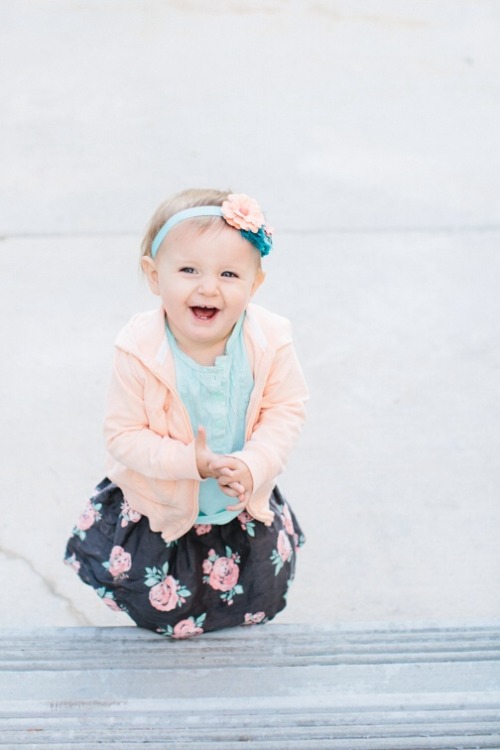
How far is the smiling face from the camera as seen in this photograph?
5.66 feet

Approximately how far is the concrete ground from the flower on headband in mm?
1143

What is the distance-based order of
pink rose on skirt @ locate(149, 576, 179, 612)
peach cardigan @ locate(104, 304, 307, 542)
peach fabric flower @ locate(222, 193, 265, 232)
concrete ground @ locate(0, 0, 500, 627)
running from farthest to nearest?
concrete ground @ locate(0, 0, 500, 627) < pink rose on skirt @ locate(149, 576, 179, 612) < peach cardigan @ locate(104, 304, 307, 542) < peach fabric flower @ locate(222, 193, 265, 232)

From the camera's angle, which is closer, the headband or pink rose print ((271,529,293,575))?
the headband

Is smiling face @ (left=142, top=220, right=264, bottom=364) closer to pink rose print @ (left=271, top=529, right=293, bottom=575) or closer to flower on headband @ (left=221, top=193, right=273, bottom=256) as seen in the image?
flower on headband @ (left=221, top=193, right=273, bottom=256)

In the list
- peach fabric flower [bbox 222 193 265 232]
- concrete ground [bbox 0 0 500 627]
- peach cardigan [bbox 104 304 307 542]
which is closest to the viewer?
peach fabric flower [bbox 222 193 265 232]

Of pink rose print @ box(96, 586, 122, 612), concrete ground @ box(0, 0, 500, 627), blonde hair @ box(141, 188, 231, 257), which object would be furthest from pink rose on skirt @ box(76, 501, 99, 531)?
blonde hair @ box(141, 188, 231, 257)

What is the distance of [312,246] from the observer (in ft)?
13.4

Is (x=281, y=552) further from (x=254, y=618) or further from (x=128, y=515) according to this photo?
(x=128, y=515)

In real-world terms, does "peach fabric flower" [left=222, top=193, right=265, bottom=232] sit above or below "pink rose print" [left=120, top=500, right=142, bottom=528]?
above

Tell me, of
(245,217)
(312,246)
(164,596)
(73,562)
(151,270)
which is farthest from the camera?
(312,246)

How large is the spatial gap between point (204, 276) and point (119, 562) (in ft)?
2.09

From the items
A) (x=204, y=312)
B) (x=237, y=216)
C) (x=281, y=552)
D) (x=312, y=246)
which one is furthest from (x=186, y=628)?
(x=312, y=246)

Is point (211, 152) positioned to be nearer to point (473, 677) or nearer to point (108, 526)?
point (108, 526)

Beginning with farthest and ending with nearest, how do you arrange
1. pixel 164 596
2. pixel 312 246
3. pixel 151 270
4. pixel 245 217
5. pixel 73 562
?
pixel 312 246
pixel 73 562
pixel 164 596
pixel 151 270
pixel 245 217
